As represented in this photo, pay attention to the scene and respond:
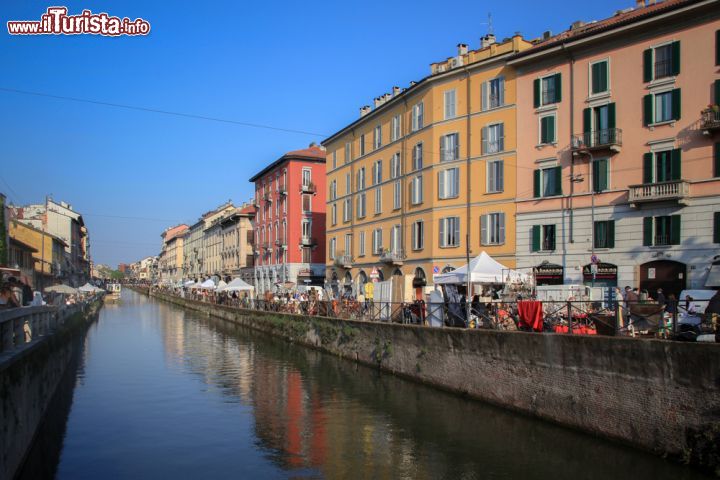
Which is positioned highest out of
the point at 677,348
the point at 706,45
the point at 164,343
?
the point at 706,45

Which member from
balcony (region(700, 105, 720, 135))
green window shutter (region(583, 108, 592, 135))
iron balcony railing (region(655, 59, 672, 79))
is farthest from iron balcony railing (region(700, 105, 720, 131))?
green window shutter (region(583, 108, 592, 135))

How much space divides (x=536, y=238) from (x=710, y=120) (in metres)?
9.61

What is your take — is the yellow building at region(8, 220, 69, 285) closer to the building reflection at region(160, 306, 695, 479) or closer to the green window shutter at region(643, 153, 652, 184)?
the building reflection at region(160, 306, 695, 479)

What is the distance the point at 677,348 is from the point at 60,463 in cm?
1203

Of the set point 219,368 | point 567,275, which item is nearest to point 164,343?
point 219,368

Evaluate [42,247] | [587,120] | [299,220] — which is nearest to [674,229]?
[587,120]

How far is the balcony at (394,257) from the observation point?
39750 mm

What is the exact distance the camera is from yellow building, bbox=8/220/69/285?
56.1 meters

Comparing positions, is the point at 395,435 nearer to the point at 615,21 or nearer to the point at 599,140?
the point at 599,140

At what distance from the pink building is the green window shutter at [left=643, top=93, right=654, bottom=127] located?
4 cm

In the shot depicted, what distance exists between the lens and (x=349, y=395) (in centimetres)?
1906

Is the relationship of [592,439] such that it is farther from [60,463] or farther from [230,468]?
[60,463]

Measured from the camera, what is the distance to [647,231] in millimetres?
26922

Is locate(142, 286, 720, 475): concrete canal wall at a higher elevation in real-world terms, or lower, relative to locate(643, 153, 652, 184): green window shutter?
lower
